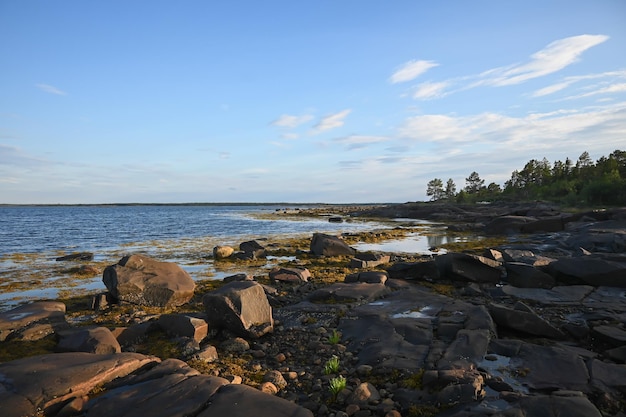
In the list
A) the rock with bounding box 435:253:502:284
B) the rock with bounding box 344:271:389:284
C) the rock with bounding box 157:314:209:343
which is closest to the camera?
the rock with bounding box 157:314:209:343

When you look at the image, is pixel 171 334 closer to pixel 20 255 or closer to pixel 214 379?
pixel 214 379

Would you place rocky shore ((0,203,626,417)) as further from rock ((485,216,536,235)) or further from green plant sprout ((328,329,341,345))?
rock ((485,216,536,235))

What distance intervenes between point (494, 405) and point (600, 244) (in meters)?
22.7

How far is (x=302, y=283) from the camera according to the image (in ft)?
56.7

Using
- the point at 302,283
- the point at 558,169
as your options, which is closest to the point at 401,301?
the point at 302,283

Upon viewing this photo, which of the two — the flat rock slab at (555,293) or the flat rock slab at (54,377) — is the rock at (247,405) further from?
the flat rock slab at (555,293)

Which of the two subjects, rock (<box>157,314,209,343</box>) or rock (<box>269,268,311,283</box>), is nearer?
rock (<box>157,314,209,343</box>)

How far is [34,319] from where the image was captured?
1107 centimetres

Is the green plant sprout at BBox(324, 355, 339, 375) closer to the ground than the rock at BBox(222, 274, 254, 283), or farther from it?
farther from it

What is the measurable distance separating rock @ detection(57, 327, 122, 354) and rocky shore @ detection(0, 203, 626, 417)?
0.05 m

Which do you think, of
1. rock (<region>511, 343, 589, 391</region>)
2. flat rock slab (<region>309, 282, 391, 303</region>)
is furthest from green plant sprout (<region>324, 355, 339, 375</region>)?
flat rock slab (<region>309, 282, 391, 303</region>)

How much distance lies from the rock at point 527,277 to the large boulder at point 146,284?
1316cm

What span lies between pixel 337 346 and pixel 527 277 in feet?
32.8

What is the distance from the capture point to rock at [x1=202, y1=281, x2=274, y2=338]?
10031 mm
